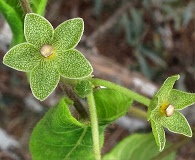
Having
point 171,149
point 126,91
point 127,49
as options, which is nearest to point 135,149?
point 171,149

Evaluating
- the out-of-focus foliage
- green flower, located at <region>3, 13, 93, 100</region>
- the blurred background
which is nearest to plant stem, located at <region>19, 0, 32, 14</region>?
green flower, located at <region>3, 13, 93, 100</region>

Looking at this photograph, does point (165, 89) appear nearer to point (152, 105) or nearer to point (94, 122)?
point (152, 105)

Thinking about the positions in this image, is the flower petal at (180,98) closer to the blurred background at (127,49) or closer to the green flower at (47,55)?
the green flower at (47,55)

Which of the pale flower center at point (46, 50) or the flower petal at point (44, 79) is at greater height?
the pale flower center at point (46, 50)

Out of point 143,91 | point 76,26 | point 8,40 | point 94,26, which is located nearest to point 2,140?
point 8,40

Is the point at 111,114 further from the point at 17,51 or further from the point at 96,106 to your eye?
the point at 17,51

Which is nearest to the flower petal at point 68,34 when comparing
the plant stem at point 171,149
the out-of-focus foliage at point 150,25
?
the plant stem at point 171,149

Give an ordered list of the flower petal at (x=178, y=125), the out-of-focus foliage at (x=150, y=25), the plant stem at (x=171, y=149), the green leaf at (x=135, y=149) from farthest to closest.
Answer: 1. the out-of-focus foliage at (x=150, y=25)
2. the green leaf at (x=135, y=149)
3. the plant stem at (x=171, y=149)
4. the flower petal at (x=178, y=125)
